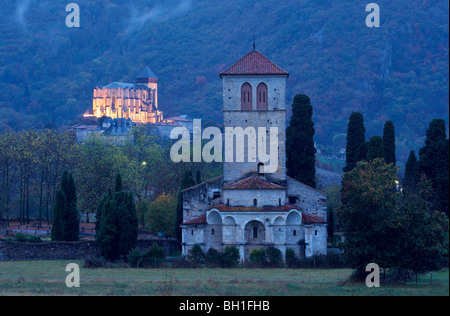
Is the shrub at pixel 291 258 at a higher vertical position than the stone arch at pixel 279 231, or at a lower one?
lower

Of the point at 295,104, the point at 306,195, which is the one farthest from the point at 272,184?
the point at 295,104

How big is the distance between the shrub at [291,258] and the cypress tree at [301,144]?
10778 millimetres

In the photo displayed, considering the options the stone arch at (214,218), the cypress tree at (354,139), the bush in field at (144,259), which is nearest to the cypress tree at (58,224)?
the stone arch at (214,218)

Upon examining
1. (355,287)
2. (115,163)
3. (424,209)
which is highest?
(115,163)

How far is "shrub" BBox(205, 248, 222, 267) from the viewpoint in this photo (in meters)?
57.3

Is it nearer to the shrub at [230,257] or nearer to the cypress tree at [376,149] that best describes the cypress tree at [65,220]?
the shrub at [230,257]

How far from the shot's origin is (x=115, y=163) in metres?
98.6

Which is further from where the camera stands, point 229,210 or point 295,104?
point 295,104

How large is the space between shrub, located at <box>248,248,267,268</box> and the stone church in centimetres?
248

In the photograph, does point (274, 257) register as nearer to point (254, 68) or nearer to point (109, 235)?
point (109, 235)

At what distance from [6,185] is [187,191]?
3259 centimetres

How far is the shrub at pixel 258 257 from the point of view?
57.8m

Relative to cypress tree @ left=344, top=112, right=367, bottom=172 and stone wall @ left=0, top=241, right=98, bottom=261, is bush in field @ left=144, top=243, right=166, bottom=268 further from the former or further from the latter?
cypress tree @ left=344, top=112, right=367, bottom=172

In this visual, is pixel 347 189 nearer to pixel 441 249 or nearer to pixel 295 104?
pixel 441 249
